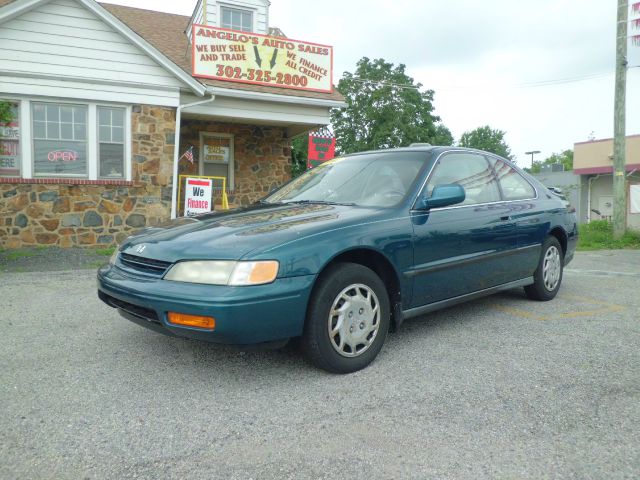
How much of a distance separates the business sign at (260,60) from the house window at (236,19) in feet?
7.05

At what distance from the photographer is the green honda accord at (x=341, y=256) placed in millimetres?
2924

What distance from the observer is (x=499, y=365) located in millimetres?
3449

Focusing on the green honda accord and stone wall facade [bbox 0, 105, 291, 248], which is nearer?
the green honda accord

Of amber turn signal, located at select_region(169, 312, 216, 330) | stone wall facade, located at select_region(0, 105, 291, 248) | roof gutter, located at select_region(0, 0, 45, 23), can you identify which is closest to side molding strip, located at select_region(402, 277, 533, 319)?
amber turn signal, located at select_region(169, 312, 216, 330)

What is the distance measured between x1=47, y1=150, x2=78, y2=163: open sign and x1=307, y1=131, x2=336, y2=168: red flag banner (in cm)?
665

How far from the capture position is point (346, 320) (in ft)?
10.6

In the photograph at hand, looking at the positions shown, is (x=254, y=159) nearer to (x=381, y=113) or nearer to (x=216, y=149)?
(x=216, y=149)

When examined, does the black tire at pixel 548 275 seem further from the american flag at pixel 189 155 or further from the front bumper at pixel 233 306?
the american flag at pixel 189 155

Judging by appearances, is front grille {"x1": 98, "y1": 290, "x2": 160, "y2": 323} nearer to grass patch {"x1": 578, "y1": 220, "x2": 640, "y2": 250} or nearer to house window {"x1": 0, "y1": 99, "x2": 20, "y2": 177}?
house window {"x1": 0, "y1": 99, "x2": 20, "y2": 177}

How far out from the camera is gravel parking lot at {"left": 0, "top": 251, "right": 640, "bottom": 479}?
7.43 ft

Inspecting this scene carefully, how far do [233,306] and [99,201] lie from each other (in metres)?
7.92

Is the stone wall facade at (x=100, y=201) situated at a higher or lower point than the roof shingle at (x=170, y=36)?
lower

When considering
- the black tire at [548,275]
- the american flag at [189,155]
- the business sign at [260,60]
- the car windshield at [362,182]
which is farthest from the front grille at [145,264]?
the american flag at [189,155]

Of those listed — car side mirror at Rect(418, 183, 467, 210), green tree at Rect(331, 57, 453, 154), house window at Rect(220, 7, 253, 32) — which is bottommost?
car side mirror at Rect(418, 183, 467, 210)
